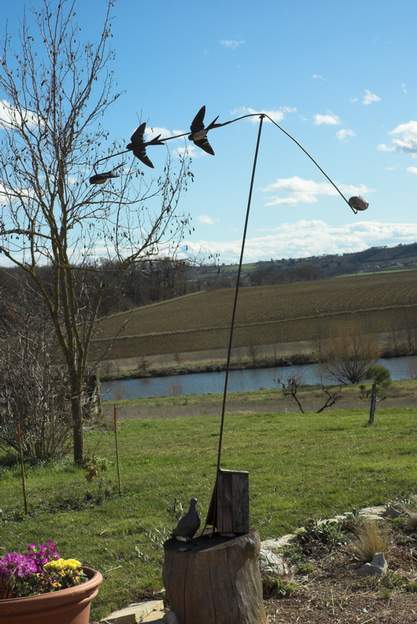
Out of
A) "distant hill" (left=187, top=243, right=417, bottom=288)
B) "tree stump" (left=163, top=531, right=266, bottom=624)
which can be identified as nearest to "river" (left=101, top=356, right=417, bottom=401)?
"distant hill" (left=187, top=243, right=417, bottom=288)

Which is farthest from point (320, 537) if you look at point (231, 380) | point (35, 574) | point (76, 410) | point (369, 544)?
point (231, 380)

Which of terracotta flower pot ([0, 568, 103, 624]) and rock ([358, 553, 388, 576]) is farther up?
terracotta flower pot ([0, 568, 103, 624])

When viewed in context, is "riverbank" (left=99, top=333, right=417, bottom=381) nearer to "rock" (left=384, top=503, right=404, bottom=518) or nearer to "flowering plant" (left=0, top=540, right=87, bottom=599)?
"rock" (left=384, top=503, right=404, bottom=518)

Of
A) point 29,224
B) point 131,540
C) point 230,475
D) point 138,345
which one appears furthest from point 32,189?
point 138,345

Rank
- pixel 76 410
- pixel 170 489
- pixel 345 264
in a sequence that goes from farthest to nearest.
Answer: pixel 345 264, pixel 76 410, pixel 170 489

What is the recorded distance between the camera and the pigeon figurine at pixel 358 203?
3.99 meters

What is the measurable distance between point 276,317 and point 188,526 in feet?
152

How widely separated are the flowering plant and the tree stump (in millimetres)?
461

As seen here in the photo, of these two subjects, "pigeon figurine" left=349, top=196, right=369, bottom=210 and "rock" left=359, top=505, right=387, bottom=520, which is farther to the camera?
"rock" left=359, top=505, right=387, bottom=520

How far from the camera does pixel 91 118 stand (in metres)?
8.89

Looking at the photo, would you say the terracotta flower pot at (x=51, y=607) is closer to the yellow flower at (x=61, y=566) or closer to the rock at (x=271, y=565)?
the yellow flower at (x=61, y=566)

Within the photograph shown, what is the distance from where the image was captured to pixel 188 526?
393cm

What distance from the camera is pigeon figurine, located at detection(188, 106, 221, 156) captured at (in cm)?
401

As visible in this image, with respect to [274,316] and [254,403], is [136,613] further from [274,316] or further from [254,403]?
[274,316]
